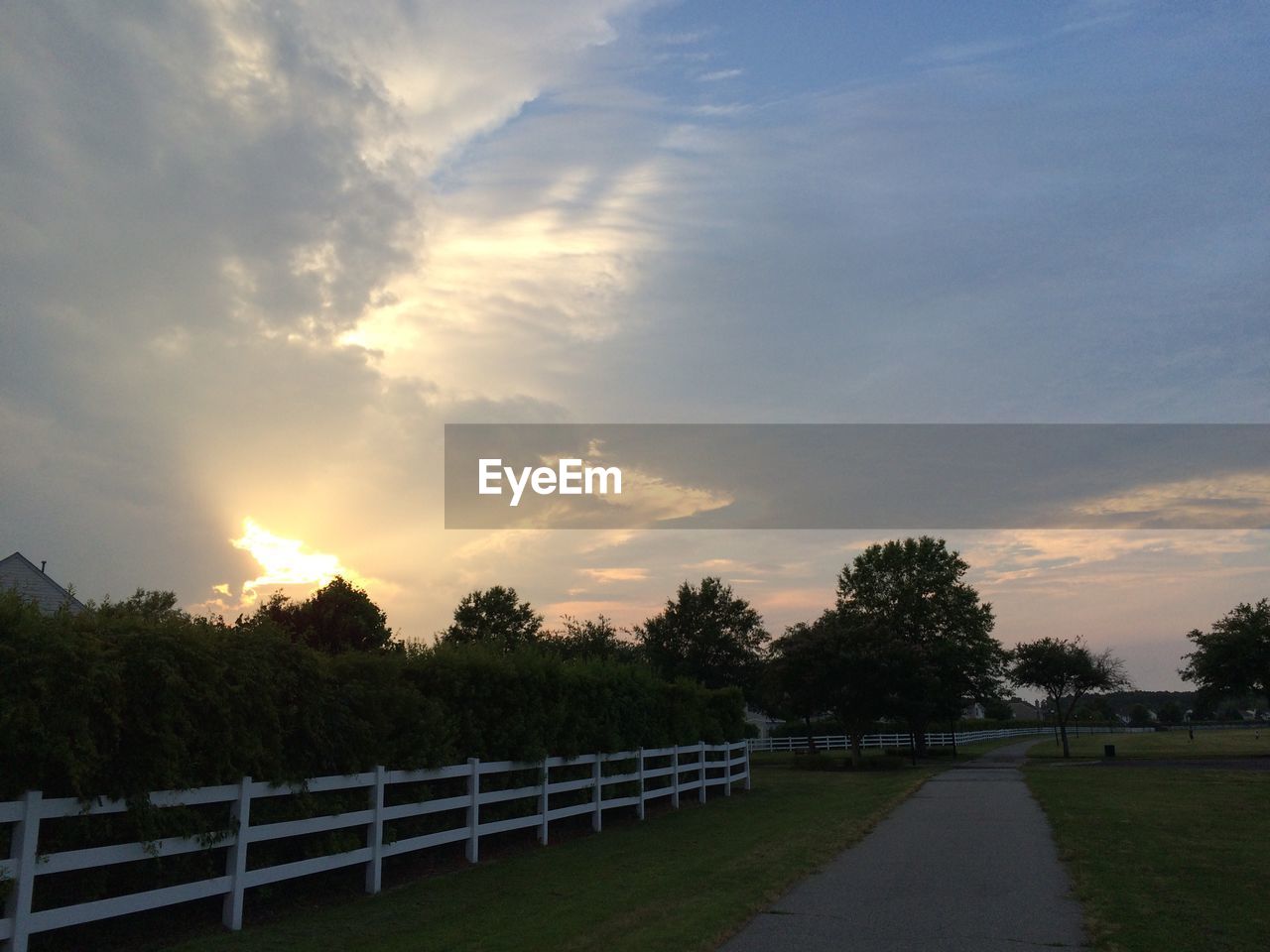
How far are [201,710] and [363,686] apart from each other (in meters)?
2.53

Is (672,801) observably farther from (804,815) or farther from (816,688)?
(816,688)

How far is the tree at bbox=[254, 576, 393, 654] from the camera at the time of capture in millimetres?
42781

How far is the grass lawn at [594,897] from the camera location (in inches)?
324

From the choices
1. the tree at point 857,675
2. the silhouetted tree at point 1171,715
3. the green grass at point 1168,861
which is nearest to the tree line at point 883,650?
the tree at point 857,675

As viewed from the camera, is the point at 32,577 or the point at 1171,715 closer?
the point at 32,577

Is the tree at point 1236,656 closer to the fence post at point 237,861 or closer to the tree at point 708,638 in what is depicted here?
the tree at point 708,638

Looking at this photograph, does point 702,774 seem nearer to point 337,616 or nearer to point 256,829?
point 256,829

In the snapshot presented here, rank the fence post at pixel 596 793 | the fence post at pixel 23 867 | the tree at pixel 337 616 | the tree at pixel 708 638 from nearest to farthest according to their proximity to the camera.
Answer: the fence post at pixel 23 867 < the fence post at pixel 596 793 < the tree at pixel 337 616 < the tree at pixel 708 638

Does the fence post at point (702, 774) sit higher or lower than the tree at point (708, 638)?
lower

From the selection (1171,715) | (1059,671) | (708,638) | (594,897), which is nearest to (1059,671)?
(1059,671)

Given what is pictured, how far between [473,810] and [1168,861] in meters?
8.79

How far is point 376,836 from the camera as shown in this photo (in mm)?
10891

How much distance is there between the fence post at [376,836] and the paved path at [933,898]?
170 inches

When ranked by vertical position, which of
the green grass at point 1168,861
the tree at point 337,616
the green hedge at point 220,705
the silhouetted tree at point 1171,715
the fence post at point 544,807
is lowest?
the silhouetted tree at point 1171,715
